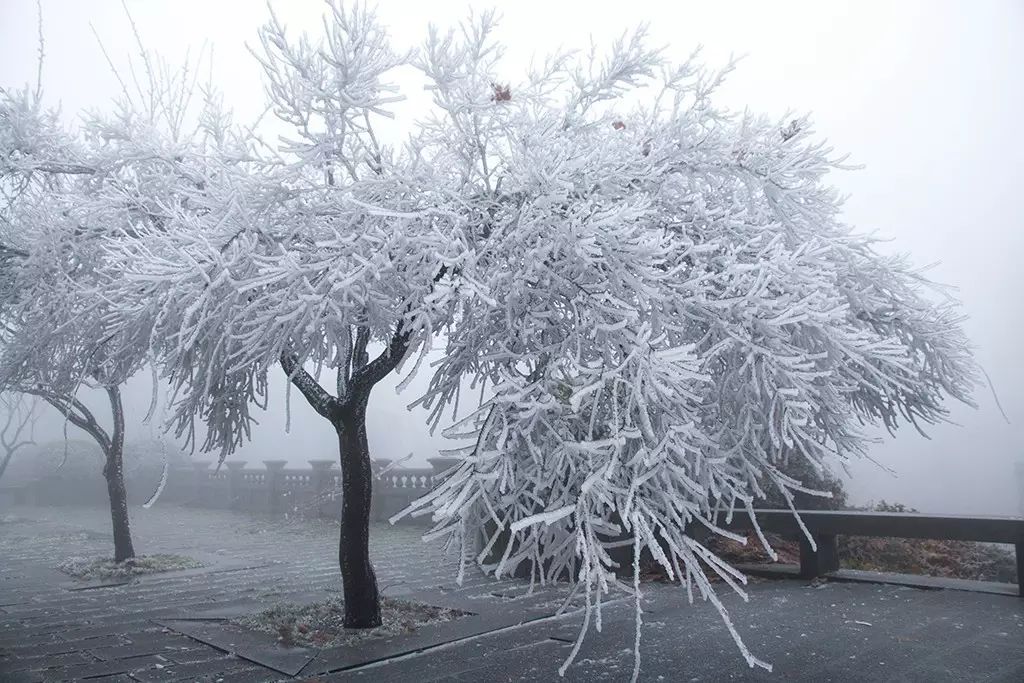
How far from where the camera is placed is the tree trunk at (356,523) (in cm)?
716

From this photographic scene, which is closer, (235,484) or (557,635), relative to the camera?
(557,635)

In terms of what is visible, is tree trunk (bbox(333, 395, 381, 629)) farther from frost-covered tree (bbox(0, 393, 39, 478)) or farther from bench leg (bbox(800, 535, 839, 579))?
frost-covered tree (bbox(0, 393, 39, 478))

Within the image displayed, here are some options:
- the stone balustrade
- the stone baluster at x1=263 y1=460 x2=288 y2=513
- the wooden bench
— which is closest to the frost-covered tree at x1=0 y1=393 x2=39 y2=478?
the stone balustrade

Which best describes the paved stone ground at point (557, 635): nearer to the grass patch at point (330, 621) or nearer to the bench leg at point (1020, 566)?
the bench leg at point (1020, 566)

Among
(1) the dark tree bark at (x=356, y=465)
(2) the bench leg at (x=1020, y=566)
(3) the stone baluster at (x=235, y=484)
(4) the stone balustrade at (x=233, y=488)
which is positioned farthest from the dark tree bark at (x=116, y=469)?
(2) the bench leg at (x=1020, y=566)

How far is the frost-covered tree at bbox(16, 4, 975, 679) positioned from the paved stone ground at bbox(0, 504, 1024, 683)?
120 cm

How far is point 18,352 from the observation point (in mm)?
8812

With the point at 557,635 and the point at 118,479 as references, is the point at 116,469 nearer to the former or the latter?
the point at 118,479

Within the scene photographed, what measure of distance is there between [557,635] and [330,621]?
2.42 metres

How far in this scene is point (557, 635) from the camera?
6.84 m

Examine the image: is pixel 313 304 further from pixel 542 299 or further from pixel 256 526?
pixel 256 526

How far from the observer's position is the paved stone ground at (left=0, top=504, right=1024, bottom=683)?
561 cm

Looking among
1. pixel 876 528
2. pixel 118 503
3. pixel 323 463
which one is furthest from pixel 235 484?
pixel 876 528

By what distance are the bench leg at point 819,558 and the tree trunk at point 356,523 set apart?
18.9ft
